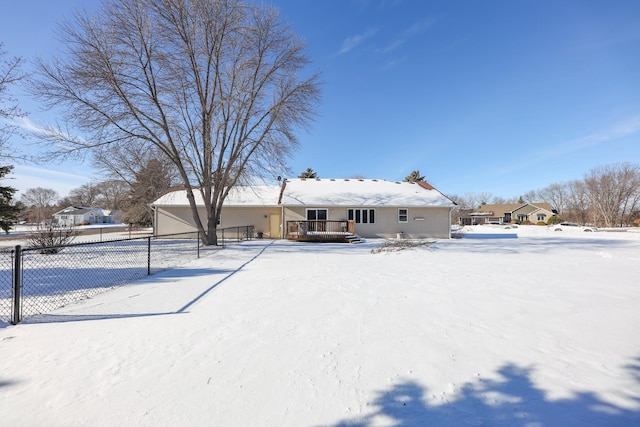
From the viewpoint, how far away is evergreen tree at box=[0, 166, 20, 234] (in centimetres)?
1284

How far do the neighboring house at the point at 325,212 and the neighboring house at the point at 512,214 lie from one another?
122ft

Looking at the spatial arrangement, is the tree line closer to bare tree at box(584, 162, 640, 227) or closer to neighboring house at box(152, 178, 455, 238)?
bare tree at box(584, 162, 640, 227)

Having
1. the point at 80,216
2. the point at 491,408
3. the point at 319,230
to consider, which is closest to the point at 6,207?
the point at 319,230

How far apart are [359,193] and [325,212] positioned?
13.0ft

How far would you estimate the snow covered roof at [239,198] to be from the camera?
21.5 metres

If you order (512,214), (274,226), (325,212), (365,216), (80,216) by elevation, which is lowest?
(274,226)

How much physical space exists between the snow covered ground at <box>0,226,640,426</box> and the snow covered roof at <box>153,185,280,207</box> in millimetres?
16274

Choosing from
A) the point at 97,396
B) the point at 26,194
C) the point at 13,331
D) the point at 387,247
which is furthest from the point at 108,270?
the point at 26,194

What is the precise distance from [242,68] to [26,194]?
89916 mm

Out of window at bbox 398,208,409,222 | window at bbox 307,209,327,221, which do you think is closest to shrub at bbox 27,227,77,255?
window at bbox 307,209,327,221

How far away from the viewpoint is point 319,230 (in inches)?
770

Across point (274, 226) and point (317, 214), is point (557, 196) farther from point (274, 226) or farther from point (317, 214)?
point (274, 226)

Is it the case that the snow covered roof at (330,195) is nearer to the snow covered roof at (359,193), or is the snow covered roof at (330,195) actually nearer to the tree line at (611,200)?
the snow covered roof at (359,193)

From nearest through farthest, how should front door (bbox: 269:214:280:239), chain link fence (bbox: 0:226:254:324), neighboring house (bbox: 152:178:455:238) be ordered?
chain link fence (bbox: 0:226:254:324), neighboring house (bbox: 152:178:455:238), front door (bbox: 269:214:280:239)
